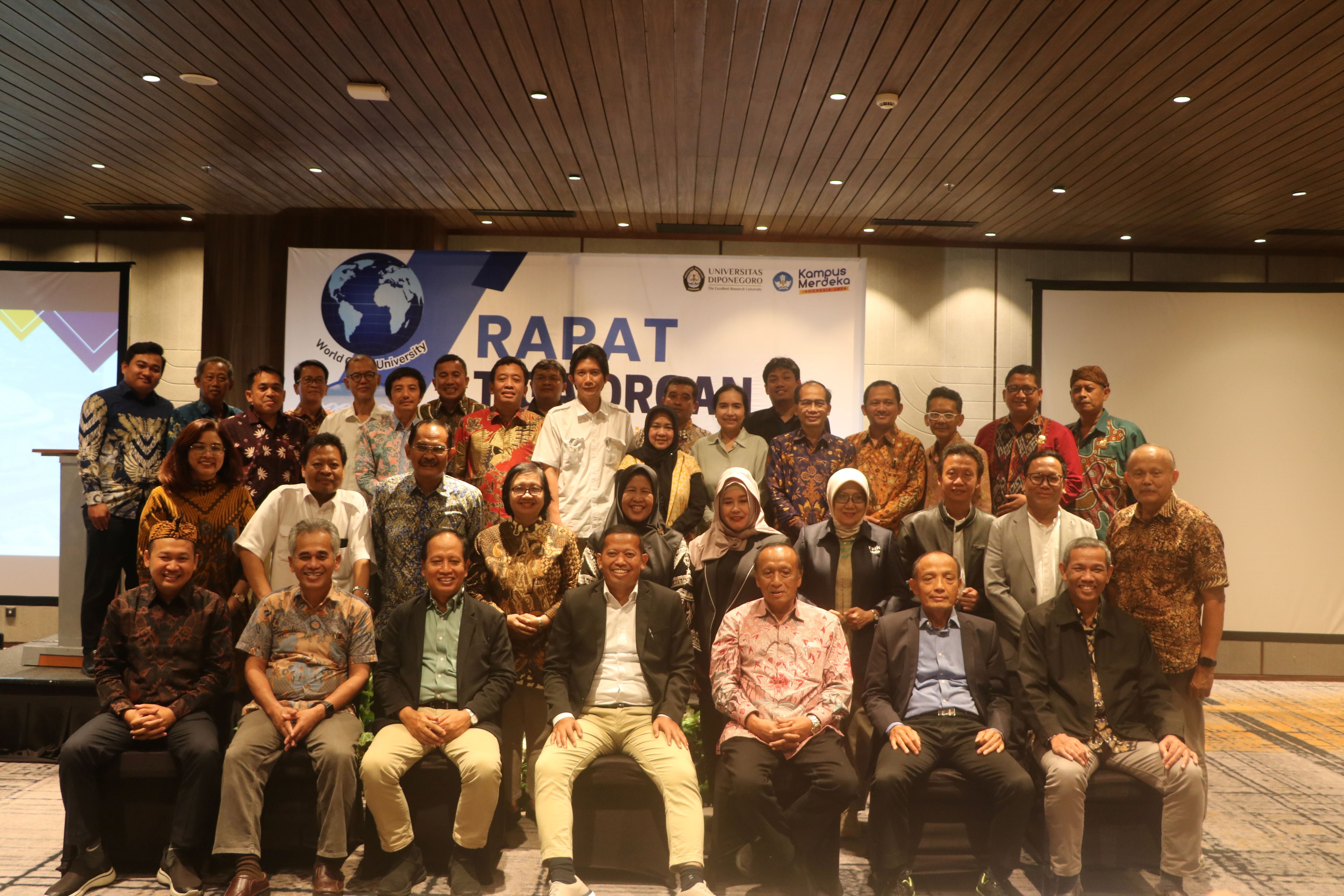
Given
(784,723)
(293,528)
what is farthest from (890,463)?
(293,528)

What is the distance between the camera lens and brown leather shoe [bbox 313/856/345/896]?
127 inches

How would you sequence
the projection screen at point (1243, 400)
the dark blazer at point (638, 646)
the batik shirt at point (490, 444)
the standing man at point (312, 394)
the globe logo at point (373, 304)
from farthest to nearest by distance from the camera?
the projection screen at point (1243, 400) < the globe logo at point (373, 304) < the standing man at point (312, 394) < the batik shirt at point (490, 444) < the dark blazer at point (638, 646)

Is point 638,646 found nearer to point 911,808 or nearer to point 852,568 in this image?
point 852,568

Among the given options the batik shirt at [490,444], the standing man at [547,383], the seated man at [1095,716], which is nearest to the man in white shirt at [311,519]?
the batik shirt at [490,444]

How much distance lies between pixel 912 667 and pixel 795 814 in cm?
73

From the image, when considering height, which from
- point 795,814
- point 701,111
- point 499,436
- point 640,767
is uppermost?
point 701,111

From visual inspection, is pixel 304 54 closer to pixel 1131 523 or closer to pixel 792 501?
pixel 792 501

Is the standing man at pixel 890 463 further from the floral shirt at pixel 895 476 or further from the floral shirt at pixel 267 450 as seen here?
the floral shirt at pixel 267 450

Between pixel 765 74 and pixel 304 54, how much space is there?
215cm

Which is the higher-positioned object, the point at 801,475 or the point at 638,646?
the point at 801,475

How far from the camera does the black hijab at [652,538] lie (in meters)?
3.98

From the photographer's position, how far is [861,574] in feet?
13.0

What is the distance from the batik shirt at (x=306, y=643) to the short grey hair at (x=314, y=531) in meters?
0.17

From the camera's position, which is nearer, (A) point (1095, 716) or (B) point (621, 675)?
(A) point (1095, 716)
